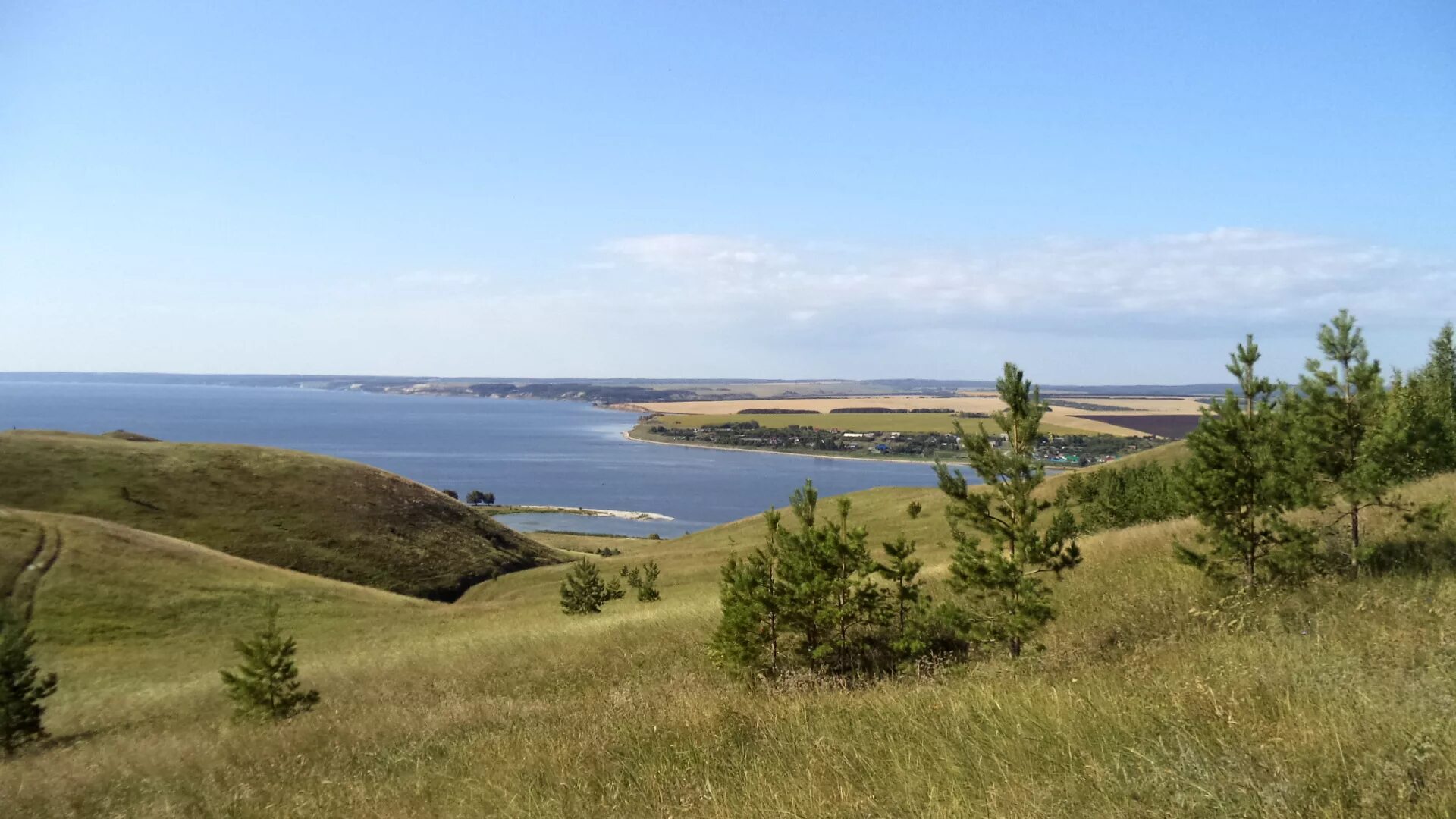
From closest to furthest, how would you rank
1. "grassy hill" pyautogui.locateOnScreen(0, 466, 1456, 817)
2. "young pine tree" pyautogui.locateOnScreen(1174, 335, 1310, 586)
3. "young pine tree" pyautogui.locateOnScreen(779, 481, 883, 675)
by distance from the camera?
"grassy hill" pyautogui.locateOnScreen(0, 466, 1456, 817)
"young pine tree" pyautogui.locateOnScreen(1174, 335, 1310, 586)
"young pine tree" pyautogui.locateOnScreen(779, 481, 883, 675)

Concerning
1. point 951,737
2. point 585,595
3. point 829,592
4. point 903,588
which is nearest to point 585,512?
point 585,595

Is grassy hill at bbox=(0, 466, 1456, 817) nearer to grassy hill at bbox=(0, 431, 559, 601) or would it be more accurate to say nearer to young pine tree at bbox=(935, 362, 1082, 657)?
young pine tree at bbox=(935, 362, 1082, 657)

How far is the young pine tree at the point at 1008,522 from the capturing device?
1079 cm

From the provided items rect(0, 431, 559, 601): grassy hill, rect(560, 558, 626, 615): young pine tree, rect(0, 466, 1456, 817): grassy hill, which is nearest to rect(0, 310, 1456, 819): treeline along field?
rect(0, 466, 1456, 817): grassy hill

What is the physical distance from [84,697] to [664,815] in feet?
88.0

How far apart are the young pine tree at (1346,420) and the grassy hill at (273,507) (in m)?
54.2

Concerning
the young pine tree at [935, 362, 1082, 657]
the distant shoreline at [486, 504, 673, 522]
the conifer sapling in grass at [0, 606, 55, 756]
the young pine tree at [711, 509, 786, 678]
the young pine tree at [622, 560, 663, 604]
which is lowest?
the distant shoreline at [486, 504, 673, 522]

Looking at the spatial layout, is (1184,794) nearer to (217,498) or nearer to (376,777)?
(376,777)

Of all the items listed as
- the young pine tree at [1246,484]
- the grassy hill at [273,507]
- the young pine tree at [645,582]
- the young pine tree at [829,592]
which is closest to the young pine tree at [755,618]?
the young pine tree at [829,592]

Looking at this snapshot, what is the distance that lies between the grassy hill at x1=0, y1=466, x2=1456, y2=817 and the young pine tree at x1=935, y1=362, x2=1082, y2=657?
2.94 feet

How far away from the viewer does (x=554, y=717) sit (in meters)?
9.20

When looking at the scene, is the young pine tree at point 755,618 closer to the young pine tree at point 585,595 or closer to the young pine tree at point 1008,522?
the young pine tree at point 1008,522

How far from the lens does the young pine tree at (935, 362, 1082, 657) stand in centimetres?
1079

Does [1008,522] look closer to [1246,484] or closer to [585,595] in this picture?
[1246,484]
